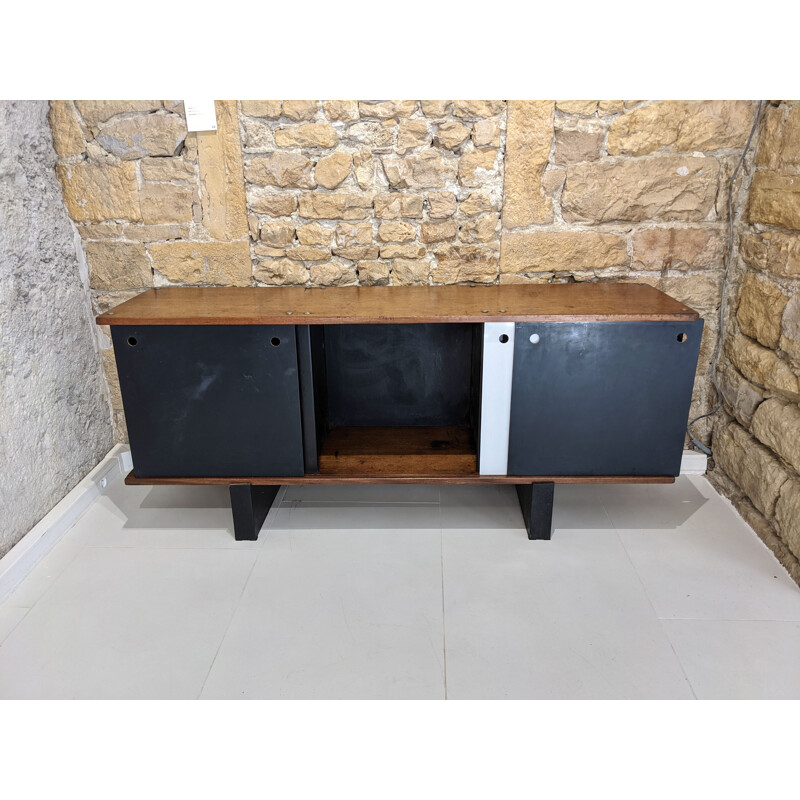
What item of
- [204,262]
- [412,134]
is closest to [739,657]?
[412,134]

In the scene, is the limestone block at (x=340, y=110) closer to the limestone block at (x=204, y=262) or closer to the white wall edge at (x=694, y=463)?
the limestone block at (x=204, y=262)

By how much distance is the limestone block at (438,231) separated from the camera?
7.63ft

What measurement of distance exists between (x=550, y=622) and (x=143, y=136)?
6.91ft

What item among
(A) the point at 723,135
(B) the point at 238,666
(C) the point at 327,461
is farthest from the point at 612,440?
(B) the point at 238,666

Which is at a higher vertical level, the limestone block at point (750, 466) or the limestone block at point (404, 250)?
the limestone block at point (404, 250)

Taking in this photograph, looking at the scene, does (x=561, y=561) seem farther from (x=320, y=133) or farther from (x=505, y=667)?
(x=320, y=133)

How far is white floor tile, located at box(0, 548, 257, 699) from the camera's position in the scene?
5.21ft

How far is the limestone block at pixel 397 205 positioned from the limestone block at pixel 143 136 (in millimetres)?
732

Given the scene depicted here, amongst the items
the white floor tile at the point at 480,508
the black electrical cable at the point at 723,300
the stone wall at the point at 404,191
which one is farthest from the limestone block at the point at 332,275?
the black electrical cable at the point at 723,300

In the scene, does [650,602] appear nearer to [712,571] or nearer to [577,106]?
[712,571]

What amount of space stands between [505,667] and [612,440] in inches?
31.7

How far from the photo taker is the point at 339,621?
1790 millimetres

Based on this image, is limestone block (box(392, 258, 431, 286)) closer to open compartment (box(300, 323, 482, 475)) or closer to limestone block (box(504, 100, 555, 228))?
open compartment (box(300, 323, 482, 475))

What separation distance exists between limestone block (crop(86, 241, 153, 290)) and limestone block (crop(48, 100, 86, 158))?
12.9 inches
